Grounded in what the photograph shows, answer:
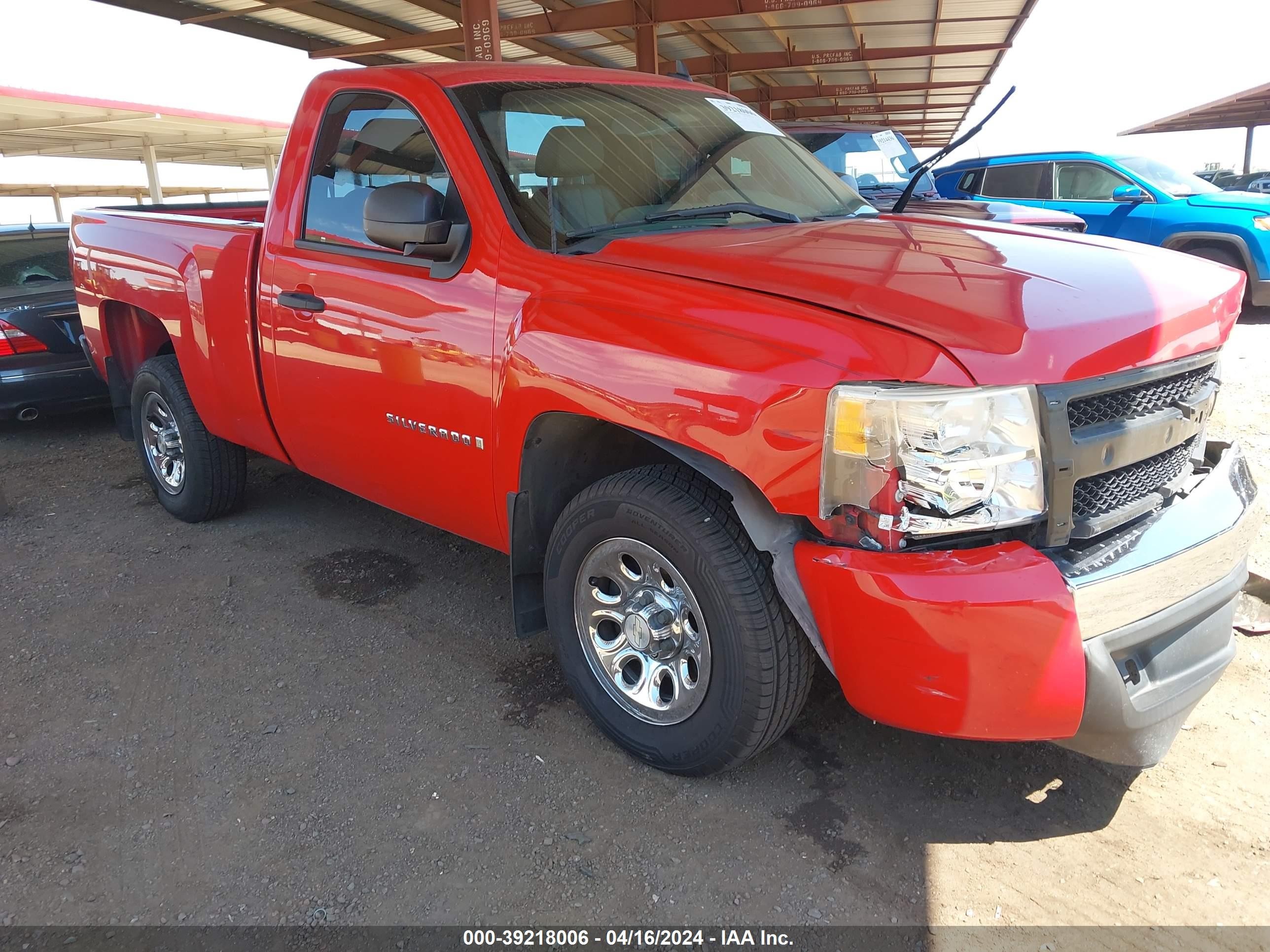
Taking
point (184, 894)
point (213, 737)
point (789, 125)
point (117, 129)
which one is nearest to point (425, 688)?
point (213, 737)

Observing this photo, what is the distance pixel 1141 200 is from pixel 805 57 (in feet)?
30.5

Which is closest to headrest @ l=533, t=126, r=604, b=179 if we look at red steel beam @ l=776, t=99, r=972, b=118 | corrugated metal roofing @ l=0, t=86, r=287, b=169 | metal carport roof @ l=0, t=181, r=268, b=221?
corrugated metal roofing @ l=0, t=86, r=287, b=169

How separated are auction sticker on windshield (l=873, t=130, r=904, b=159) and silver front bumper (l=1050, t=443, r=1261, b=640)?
7.99m

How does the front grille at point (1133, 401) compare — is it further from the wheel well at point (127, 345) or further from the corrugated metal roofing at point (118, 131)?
the corrugated metal roofing at point (118, 131)

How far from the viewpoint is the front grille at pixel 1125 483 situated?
2.18 meters

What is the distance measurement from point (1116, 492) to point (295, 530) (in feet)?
12.4

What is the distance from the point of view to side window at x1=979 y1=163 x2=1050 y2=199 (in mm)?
10430

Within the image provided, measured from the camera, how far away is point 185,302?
406 cm

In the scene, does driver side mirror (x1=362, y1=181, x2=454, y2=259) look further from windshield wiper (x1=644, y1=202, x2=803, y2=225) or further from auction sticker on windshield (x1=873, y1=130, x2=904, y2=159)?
auction sticker on windshield (x1=873, y1=130, x2=904, y2=159)

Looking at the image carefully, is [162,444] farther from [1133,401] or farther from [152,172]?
[152,172]

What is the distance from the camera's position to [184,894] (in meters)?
2.28

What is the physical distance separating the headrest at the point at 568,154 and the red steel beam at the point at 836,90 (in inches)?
882

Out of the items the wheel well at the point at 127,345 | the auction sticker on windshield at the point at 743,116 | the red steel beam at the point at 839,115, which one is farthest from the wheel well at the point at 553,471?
the red steel beam at the point at 839,115

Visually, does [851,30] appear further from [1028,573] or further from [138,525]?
[1028,573]
